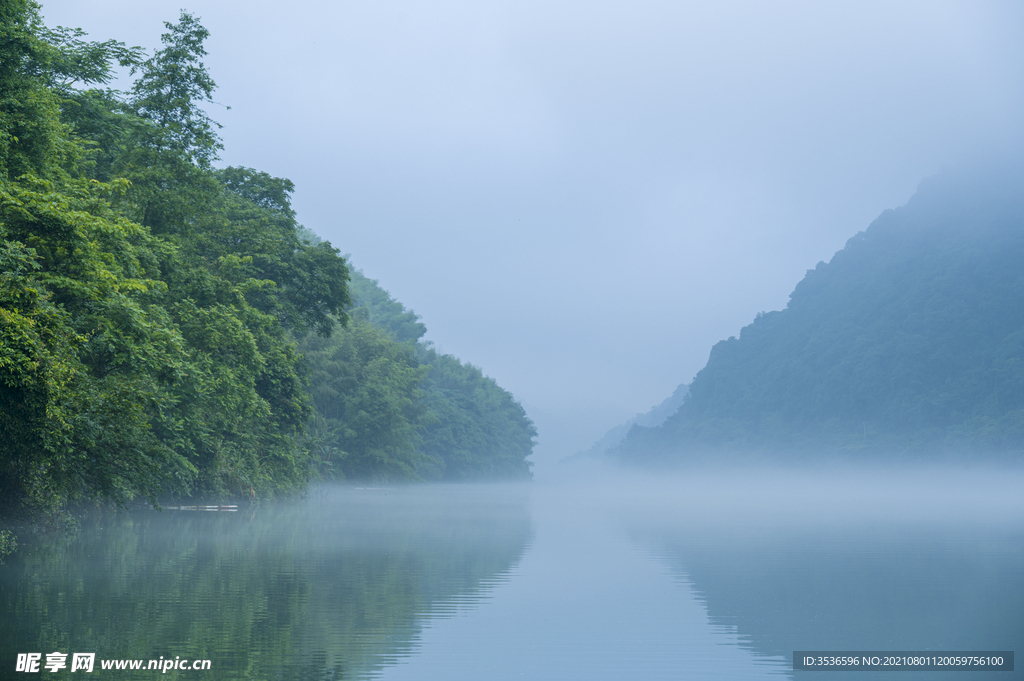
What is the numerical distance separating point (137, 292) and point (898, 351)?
126299mm

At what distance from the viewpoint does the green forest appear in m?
18.5

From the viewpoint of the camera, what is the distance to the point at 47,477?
69.4 ft

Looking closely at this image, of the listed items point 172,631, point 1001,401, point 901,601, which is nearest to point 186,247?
point 172,631

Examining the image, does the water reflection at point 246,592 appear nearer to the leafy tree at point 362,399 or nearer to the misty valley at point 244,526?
the misty valley at point 244,526

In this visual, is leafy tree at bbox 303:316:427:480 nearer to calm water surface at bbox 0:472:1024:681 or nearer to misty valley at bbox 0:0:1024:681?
misty valley at bbox 0:0:1024:681

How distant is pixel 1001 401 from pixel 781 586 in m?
112

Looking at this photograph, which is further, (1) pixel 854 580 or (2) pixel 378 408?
(2) pixel 378 408

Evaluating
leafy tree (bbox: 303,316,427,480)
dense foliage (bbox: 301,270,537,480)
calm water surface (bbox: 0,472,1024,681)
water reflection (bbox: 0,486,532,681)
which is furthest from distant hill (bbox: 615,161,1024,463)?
water reflection (bbox: 0,486,532,681)

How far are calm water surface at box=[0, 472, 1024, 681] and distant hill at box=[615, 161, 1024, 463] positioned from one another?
316 feet

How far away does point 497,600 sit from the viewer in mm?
18359

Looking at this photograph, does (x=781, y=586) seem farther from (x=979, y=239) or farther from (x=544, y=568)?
(x=979, y=239)

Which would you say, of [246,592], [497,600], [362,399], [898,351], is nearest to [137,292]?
[246,592]

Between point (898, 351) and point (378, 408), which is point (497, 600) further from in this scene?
point (898, 351)

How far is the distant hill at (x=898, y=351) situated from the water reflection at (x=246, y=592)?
10374 centimetres
